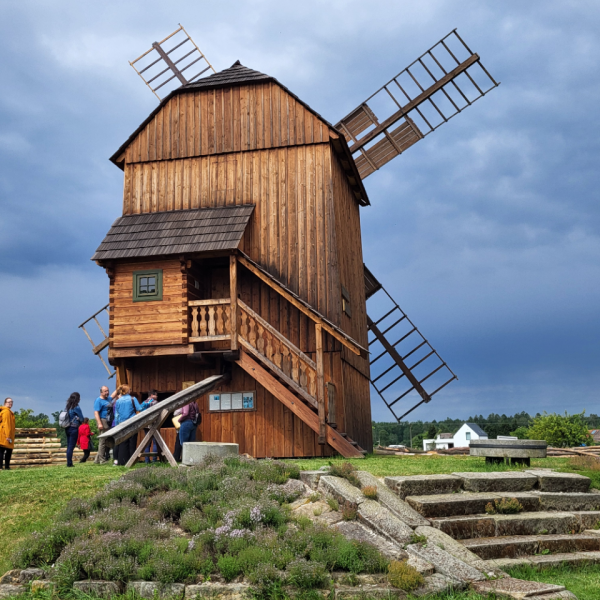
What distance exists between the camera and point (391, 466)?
1258 cm

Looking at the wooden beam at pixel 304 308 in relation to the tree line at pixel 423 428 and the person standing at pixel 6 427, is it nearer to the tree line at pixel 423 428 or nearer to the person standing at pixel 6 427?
the person standing at pixel 6 427

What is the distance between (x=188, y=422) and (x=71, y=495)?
479 centimetres

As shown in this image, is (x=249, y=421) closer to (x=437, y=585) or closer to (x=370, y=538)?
(x=370, y=538)

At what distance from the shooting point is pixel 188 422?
15.0 metres

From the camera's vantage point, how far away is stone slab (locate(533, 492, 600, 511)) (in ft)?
34.0

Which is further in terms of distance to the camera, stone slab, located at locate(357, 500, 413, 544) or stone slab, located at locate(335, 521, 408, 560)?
stone slab, located at locate(357, 500, 413, 544)

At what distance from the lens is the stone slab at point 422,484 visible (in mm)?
9939

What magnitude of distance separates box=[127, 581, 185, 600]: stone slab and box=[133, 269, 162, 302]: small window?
1159 cm

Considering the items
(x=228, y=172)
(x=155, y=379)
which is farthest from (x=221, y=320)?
(x=228, y=172)

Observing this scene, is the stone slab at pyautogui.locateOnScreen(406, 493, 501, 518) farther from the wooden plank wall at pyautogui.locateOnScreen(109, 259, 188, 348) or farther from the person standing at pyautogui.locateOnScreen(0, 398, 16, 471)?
the person standing at pyautogui.locateOnScreen(0, 398, 16, 471)

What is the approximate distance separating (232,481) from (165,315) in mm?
9256

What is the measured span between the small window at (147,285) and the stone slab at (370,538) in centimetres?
1122

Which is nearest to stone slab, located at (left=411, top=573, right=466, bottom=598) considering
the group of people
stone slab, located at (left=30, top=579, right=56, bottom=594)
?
stone slab, located at (left=30, top=579, right=56, bottom=594)

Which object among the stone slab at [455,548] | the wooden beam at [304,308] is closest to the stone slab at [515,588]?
the stone slab at [455,548]
